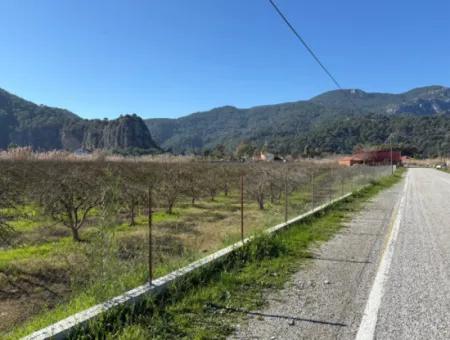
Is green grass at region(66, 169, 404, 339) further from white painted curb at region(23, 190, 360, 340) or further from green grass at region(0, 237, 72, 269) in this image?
green grass at region(0, 237, 72, 269)

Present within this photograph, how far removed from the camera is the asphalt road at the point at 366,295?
4.58 metres

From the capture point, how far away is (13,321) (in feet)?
20.4

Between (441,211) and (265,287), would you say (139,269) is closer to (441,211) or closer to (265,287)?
(265,287)

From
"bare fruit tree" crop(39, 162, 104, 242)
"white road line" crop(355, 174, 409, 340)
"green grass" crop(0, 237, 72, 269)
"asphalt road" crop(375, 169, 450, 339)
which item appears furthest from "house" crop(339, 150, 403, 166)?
"white road line" crop(355, 174, 409, 340)

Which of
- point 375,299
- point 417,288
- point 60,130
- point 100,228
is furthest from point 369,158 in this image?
point 100,228

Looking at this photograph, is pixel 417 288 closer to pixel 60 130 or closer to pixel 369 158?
pixel 369 158

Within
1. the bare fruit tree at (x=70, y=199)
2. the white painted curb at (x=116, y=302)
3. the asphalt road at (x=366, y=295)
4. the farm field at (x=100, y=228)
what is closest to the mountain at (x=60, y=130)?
the farm field at (x=100, y=228)

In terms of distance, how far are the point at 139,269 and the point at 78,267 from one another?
3078mm

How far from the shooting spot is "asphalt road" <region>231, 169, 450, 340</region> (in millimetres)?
4577

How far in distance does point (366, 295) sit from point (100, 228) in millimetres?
3816

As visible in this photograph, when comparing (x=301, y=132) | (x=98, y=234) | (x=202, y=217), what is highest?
(x=301, y=132)

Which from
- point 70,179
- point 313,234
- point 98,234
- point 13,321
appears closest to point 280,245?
point 313,234

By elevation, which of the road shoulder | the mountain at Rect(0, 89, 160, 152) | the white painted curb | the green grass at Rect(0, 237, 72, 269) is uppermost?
the mountain at Rect(0, 89, 160, 152)

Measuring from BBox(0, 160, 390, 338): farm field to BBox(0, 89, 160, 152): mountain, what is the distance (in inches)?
3368
